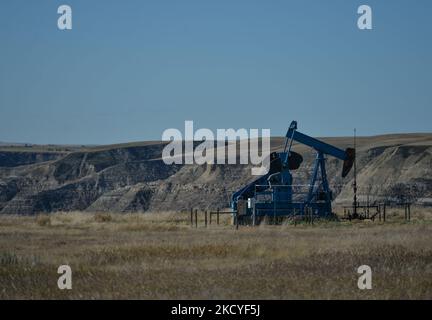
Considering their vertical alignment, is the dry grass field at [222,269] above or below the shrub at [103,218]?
above

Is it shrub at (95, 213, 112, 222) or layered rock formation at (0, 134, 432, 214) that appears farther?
layered rock formation at (0, 134, 432, 214)

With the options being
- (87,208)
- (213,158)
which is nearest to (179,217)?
(87,208)

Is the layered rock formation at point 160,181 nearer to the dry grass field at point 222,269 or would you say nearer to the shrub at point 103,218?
the shrub at point 103,218

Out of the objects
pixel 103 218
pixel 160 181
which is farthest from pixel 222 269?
pixel 160 181

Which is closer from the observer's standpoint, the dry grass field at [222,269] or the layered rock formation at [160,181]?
the dry grass field at [222,269]

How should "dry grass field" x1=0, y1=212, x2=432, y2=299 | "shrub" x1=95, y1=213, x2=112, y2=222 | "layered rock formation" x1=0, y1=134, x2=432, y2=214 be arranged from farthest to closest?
"layered rock formation" x1=0, y1=134, x2=432, y2=214 → "shrub" x1=95, y1=213, x2=112, y2=222 → "dry grass field" x1=0, y1=212, x2=432, y2=299

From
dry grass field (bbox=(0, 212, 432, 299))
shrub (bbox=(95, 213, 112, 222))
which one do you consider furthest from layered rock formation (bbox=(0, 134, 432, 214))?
dry grass field (bbox=(0, 212, 432, 299))

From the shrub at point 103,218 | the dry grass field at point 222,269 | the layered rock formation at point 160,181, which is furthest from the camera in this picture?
the layered rock formation at point 160,181

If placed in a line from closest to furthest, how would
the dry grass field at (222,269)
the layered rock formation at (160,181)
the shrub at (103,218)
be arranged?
the dry grass field at (222,269)
the shrub at (103,218)
the layered rock formation at (160,181)

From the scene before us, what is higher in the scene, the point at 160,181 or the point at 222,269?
the point at 222,269

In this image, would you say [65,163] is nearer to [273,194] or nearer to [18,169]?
[18,169]

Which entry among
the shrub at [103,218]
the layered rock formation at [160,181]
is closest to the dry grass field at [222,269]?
the shrub at [103,218]

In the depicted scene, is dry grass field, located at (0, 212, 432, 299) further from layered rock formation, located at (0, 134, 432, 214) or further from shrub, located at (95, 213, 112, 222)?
layered rock formation, located at (0, 134, 432, 214)

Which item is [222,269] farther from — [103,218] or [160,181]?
[160,181]
